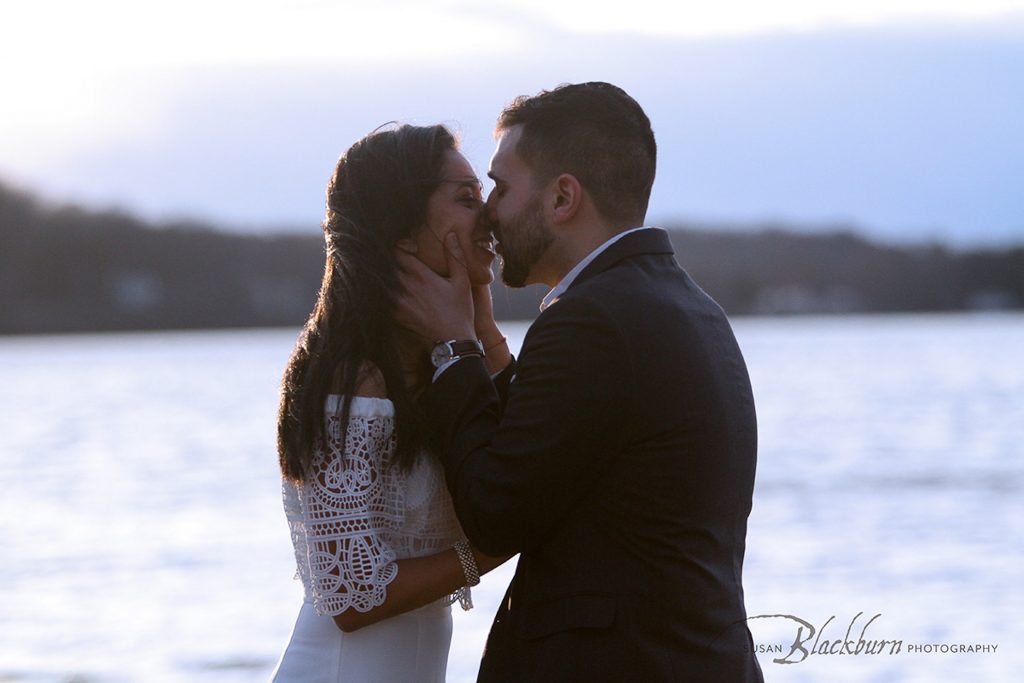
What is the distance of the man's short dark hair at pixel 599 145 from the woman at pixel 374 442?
212 mm

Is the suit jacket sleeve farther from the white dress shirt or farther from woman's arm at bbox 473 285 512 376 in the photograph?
woman's arm at bbox 473 285 512 376

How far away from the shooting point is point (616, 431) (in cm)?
232

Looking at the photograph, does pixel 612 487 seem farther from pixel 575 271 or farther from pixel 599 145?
pixel 599 145

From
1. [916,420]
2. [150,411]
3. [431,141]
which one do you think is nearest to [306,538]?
[431,141]

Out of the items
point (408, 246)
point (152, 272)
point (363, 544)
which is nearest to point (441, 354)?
point (408, 246)

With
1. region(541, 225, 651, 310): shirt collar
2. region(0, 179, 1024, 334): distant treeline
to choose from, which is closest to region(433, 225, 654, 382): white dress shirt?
region(541, 225, 651, 310): shirt collar

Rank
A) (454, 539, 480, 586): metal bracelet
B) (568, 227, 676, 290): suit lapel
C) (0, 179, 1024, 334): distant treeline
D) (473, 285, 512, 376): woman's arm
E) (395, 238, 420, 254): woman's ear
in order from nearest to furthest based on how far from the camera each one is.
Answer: (568, 227, 676, 290): suit lapel < (454, 539, 480, 586): metal bracelet < (395, 238, 420, 254): woman's ear < (473, 285, 512, 376): woman's arm < (0, 179, 1024, 334): distant treeline

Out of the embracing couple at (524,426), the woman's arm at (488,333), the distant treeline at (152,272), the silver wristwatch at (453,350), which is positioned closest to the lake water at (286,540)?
the woman's arm at (488,333)

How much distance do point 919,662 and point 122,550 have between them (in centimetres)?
642

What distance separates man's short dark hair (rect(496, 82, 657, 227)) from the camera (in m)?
2.57

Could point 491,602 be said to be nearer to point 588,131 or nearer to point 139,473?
point 588,131

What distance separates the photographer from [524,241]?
2.62 metres

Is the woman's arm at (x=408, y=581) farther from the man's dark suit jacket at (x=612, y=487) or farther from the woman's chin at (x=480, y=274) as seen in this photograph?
the woman's chin at (x=480, y=274)

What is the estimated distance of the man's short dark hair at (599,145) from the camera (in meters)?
2.57
